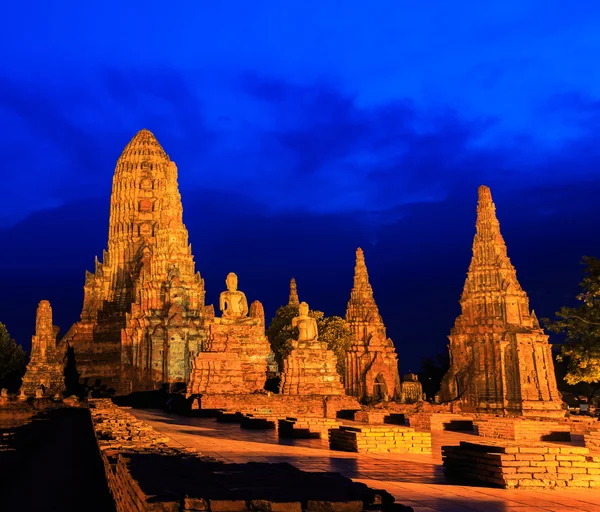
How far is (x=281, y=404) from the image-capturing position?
31312 mm

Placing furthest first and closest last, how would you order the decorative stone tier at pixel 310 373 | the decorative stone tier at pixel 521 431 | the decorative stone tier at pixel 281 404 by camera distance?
the decorative stone tier at pixel 310 373, the decorative stone tier at pixel 281 404, the decorative stone tier at pixel 521 431

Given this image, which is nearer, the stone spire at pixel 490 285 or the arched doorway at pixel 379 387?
the stone spire at pixel 490 285

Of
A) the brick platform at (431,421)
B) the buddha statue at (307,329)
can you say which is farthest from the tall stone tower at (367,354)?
the brick platform at (431,421)

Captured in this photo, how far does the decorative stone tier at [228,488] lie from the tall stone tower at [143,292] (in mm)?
45603

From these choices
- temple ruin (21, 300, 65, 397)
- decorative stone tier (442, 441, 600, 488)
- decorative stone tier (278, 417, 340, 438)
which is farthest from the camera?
temple ruin (21, 300, 65, 397)

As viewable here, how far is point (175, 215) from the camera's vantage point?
65.0 m

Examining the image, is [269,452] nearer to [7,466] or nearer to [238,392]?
[7,466]

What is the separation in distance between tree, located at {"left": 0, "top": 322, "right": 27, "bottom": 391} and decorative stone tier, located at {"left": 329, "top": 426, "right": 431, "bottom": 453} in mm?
65027

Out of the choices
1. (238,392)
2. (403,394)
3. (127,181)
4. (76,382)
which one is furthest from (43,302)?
(238,392)

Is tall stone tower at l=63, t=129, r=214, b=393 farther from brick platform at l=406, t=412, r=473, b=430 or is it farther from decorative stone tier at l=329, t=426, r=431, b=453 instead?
decorative stone tier at l=329, t=426, r=431, b=453

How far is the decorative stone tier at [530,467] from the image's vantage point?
955 cm

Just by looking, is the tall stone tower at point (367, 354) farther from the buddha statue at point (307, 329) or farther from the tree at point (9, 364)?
the tree at point (9, 364)

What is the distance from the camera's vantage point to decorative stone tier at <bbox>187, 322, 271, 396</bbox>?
32.3m

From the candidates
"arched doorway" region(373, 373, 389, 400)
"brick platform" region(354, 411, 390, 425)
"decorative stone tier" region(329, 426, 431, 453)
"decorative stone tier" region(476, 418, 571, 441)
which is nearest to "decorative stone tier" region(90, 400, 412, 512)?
"decorative stone tier" region(329, 426, 431, 453)
